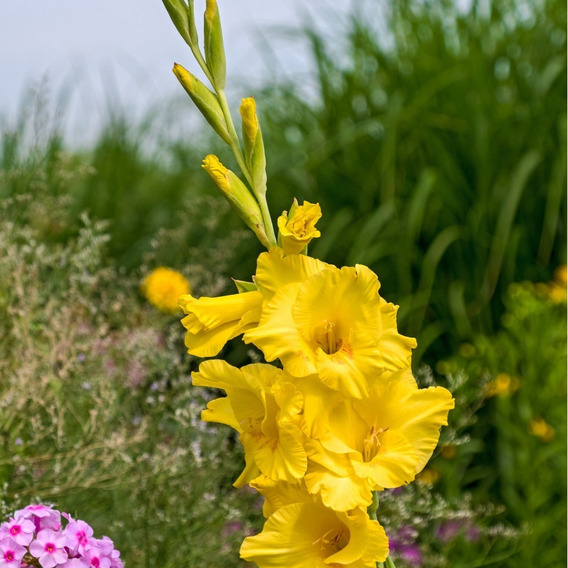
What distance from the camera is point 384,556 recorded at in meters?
1.07

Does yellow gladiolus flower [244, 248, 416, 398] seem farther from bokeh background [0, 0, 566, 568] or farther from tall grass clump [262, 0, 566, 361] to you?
tall grass clump [262, 0, 566, 361]

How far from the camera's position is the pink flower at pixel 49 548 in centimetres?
130

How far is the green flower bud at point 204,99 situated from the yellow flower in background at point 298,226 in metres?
0.16

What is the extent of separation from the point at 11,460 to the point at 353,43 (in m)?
3.01

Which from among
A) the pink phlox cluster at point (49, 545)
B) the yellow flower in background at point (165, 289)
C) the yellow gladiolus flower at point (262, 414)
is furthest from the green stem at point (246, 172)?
the yellow flower in background at point (165, 289)

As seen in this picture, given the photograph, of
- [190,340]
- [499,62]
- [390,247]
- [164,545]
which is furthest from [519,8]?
[190,340]

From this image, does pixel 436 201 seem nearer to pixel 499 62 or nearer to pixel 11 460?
pixel 499 62

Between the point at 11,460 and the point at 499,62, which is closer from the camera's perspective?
the point at 11,460

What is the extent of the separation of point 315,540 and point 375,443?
16 cm

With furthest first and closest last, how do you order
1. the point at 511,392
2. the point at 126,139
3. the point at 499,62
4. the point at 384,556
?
1. the point at 126,139
2. the point at 499,62
3. the point at 511,392
4. the point at 384,556

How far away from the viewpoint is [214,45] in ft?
3.87

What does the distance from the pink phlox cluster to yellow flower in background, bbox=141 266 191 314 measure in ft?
5.41

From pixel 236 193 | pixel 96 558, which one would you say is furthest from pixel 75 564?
pixel 236 193

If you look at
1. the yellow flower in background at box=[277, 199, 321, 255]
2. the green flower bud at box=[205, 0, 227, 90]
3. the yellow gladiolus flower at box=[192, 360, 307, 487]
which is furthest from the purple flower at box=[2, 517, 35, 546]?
the green flower bud at box=[205, 0, 227, 90]
